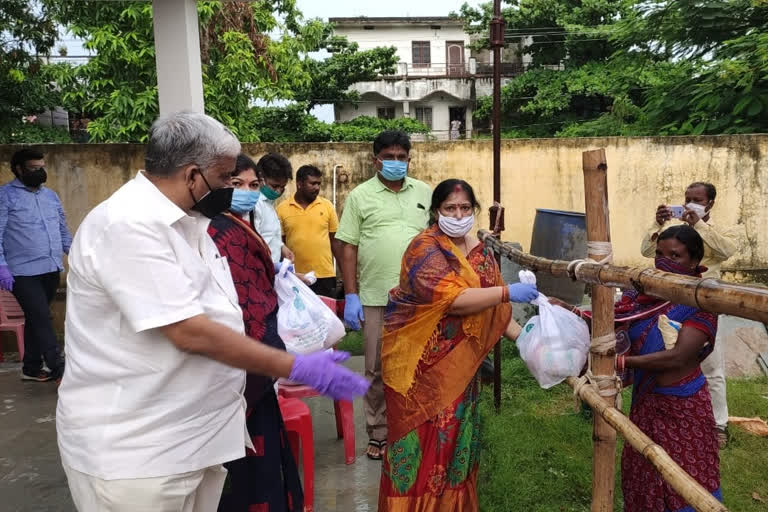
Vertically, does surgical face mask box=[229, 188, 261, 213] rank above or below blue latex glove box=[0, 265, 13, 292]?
above

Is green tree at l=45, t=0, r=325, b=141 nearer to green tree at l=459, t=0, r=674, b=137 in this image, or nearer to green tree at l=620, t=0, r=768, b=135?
green tree at l=620, t=0, r=768, b=135

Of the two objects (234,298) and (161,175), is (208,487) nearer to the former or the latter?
(234,298)

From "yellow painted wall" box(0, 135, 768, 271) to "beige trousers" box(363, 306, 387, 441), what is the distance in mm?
3255

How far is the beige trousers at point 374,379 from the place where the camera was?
3.57m

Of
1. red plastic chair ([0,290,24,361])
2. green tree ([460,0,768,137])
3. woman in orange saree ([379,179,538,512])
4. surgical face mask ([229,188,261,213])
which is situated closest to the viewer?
woman in orange saree ([379,179,538,512])

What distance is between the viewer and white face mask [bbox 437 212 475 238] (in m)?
2.58

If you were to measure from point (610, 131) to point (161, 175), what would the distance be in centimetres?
1768

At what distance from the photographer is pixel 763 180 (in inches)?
274

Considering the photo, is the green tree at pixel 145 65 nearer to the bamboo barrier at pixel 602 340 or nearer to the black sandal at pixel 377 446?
the black sandal at pixel 377 446

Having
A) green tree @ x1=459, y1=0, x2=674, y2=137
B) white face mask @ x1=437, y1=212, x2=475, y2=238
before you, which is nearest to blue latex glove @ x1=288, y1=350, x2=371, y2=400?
white face mask @ x1=437, y1=212, x2=475, y2=238

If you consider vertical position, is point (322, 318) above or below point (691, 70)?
below

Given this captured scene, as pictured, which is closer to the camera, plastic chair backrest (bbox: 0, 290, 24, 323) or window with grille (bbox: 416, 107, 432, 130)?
plastic chair backrest (bbox: 0, 290, 24, 323)

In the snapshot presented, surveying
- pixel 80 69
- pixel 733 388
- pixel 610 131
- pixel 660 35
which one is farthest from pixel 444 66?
pixel 733 388

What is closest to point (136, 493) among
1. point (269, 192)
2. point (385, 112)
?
point (269, 192)
